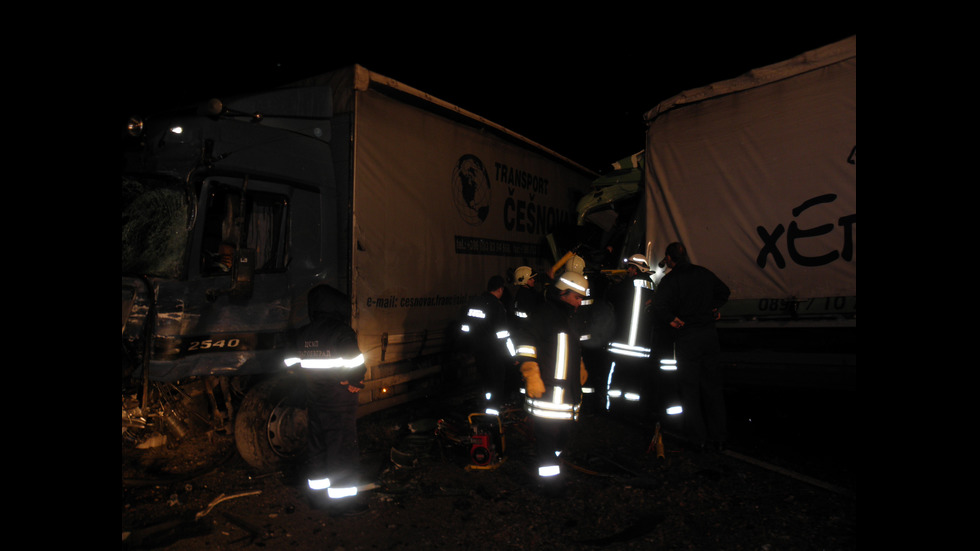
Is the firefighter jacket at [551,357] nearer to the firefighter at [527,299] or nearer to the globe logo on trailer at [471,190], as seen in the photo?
the firefighter at [527,299]

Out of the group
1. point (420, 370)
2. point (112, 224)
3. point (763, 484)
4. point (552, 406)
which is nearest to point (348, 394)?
point (552, 406)

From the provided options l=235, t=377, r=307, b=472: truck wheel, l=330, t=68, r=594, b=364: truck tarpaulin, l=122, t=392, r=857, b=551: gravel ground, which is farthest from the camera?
l=330, t=68, r=594, b=364: truck tarpaulin

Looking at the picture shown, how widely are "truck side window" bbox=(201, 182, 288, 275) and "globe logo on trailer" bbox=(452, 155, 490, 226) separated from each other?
2.47 m

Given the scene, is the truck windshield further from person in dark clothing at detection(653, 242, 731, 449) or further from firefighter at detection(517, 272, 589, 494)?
person in dark clothing at detection(653, 242, 731, 449)

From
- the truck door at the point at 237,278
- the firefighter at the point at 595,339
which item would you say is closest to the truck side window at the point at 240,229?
the truck door at the point at 237,278

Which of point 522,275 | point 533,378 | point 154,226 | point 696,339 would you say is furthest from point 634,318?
point 154,226

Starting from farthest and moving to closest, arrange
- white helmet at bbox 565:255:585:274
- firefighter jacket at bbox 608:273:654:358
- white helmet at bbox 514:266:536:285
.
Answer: white helmet at bbox 514:266:536:285, white helmet at bbox 565:255:585:274, firefighter jacket at bbox 608:273:654:358

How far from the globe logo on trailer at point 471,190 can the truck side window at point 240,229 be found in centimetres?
247

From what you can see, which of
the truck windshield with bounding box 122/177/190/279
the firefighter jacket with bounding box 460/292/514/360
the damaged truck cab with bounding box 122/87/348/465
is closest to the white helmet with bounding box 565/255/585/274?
the firefighter jacket with bounding box 460/292/514/360

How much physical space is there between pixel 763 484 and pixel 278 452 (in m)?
4.18

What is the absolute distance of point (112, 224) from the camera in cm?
123

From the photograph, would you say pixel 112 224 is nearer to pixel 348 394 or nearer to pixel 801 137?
pixel 348 394

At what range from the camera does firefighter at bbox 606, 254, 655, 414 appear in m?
6.01

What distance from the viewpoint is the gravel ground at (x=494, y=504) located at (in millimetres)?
3658
